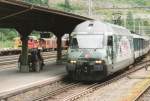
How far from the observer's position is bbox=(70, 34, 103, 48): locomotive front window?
20.9m

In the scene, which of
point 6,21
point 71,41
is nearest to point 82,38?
point 71,41

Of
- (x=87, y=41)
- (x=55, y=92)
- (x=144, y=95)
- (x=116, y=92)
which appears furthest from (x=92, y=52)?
(x=144, y=95)

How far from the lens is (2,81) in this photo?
64.7 feet

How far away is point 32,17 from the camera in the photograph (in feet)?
74.6

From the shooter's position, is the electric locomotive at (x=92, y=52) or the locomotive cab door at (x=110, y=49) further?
the locomotive cab door at (x=110, y=49)

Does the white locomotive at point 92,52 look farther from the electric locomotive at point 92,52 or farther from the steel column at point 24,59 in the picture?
the steel column at point 24,59

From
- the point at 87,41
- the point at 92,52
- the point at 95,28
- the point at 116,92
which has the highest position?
the point at 95,28

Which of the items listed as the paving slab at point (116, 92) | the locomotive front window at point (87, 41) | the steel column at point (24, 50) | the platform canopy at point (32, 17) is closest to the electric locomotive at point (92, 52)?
the locomotive front window at point (87, 41)

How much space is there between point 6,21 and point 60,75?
377cm

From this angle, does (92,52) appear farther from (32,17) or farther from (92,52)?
(32,17)

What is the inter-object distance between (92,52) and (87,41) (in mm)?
756

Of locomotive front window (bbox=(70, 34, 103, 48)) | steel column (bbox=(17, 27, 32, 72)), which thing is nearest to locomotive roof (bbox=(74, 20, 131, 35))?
locomotive front window (bbox=(70, 34, 103, 48))

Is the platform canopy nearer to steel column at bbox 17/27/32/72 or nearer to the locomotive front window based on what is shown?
steel column at bbox 17/27/32/72

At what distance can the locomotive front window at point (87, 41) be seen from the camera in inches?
823
